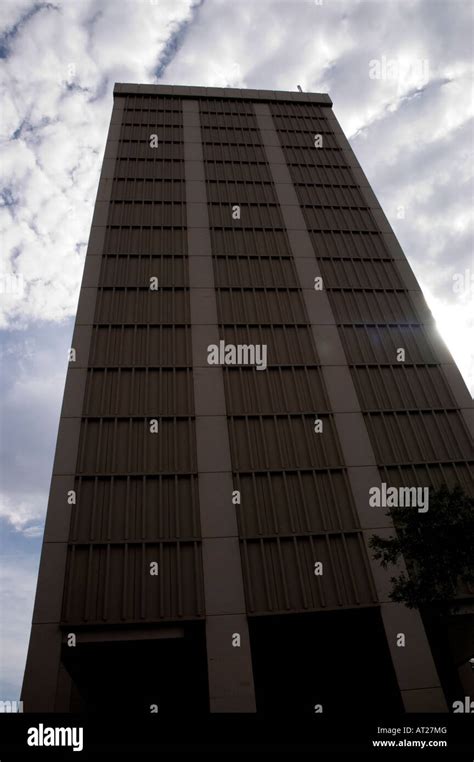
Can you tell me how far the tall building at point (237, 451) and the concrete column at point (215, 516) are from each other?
7 centimetres

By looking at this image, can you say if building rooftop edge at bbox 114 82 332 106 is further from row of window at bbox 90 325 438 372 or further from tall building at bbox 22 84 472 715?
row of window at bbox 90 325 438 372

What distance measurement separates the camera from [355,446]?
1842cm

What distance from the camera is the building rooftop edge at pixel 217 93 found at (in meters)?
33.9

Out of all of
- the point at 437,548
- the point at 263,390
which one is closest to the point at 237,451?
the point at 263,390

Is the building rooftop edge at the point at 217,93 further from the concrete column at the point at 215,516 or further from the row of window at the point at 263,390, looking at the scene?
the row of window at the point at 263,390

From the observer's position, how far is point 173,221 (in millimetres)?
25703

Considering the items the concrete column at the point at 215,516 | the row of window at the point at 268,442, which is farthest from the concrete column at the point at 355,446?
the concrete column at the point at 215,516

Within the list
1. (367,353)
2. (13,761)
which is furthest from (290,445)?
(13,761)

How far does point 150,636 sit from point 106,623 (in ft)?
4.60

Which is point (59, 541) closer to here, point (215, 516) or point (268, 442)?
point (215, 516)

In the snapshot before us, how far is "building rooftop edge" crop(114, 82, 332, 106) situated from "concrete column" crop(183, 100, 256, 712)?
1523 cm

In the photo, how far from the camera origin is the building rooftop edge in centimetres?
3388

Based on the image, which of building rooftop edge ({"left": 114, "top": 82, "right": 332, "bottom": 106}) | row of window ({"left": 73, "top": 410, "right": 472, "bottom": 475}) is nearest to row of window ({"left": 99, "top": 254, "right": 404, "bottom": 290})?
row of window ({"left": 73, "top": 410, "right": 472, "bottom": 475})

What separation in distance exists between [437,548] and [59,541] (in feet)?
38.2
